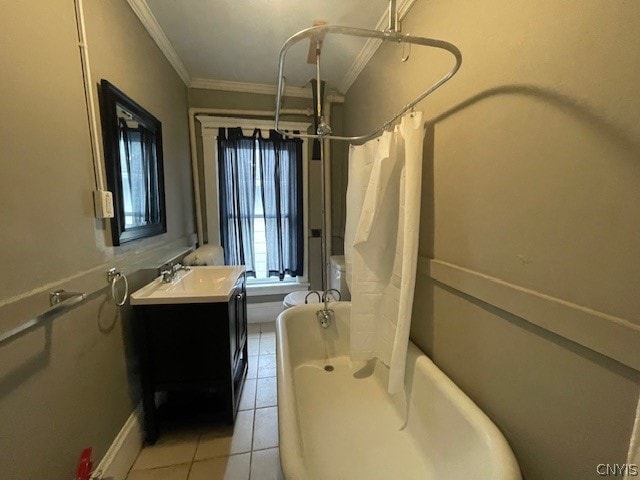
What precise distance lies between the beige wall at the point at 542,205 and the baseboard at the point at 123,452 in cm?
156

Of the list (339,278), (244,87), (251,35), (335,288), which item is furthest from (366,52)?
(335,288)

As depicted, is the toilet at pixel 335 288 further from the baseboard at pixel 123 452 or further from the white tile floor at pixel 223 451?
the baseboard at pixel 123 452

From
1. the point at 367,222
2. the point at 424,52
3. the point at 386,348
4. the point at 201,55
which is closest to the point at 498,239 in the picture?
the point at 367,222

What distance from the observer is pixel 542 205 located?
0.77 metres

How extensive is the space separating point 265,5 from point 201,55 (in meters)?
0.83

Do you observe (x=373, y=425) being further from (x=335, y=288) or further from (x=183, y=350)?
(x=335, y=288)

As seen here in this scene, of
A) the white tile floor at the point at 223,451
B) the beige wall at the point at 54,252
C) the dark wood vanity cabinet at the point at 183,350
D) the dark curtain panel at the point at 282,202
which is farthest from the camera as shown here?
the dark curtain panel at the point at 282,202

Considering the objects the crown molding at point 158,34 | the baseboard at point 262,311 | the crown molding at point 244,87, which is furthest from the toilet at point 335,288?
the crown molding at point 158,34

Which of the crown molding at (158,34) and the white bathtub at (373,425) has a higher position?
the crown molding at (158,34)

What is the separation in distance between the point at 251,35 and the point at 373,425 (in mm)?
2520

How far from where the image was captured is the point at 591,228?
2.17ft

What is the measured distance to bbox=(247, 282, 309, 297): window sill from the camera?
295 centimetres

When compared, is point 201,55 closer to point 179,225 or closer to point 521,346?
point 179,225

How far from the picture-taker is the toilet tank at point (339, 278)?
234 cm
